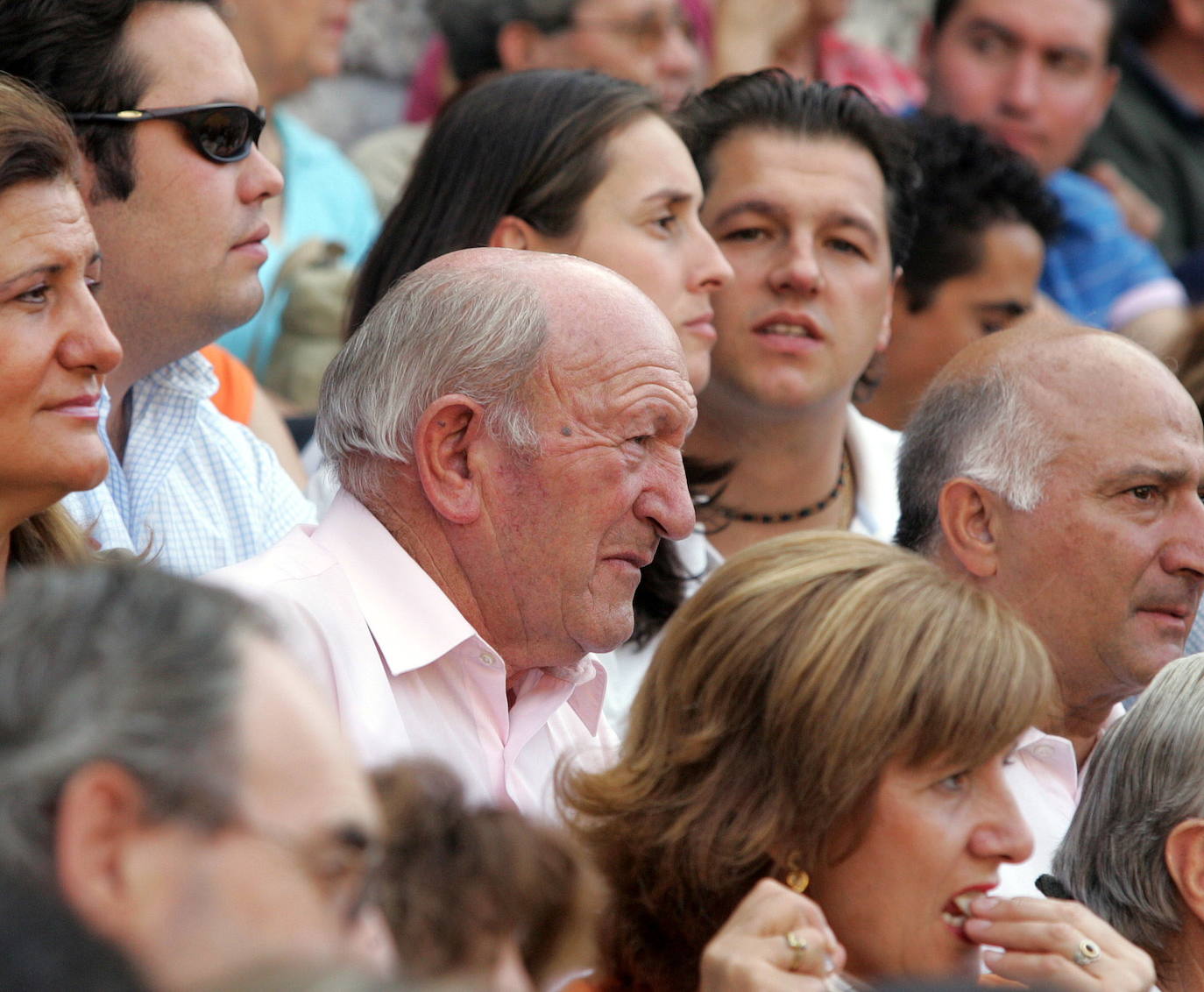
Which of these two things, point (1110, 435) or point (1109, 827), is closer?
point (1109, 827)

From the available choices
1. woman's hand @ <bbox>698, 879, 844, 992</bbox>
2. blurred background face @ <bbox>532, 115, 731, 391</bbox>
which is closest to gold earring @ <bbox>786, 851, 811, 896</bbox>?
woman's hand @ <bbox>698, 879, 844, 992</bbox>

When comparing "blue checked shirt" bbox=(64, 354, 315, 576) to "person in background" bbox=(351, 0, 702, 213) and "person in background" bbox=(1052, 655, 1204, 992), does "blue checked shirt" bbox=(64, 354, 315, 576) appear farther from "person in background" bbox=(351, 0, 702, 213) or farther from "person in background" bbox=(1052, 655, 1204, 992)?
"person in background" bbox=(351, 0, 702, 213)

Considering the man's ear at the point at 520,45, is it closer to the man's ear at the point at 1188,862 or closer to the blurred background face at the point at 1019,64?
the blurred background face at the point at 1019,64

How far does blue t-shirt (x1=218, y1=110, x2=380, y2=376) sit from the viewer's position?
5.18 metres

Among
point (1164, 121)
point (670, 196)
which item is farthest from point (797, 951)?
point (1164, 121)

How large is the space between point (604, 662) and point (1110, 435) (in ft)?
3.67

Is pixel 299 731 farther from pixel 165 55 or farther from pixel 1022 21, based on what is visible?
pixel 1022 21

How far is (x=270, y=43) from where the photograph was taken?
5.55 metres

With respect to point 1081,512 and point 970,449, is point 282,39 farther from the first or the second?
point 1081,512

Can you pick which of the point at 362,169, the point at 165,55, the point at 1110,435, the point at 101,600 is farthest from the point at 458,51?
the point at 101,600

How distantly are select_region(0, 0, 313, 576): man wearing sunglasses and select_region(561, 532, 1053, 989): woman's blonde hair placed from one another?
4.37 ft

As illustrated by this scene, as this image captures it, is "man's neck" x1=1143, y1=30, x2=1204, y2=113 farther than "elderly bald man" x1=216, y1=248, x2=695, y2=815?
Yes

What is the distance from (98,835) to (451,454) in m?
1.64

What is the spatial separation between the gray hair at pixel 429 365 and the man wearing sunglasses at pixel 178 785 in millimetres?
1431
